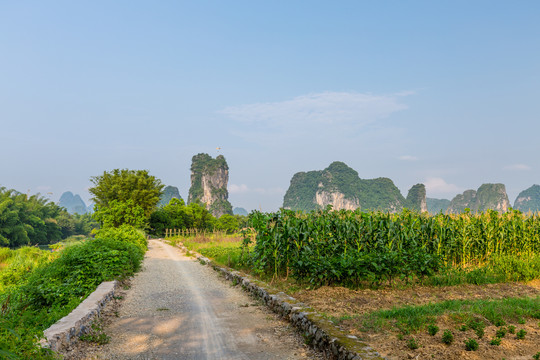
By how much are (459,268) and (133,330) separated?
29.7ft

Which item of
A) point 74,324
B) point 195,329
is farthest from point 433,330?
point 74,324

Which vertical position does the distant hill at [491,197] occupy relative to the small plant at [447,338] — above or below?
above

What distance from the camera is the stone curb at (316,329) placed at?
181 inches

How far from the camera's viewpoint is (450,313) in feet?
19.4

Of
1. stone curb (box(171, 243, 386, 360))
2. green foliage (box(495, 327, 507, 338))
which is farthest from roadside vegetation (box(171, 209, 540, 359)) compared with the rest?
stone curb (box(171, 243, 386, 360))

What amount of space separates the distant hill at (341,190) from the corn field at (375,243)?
433 feet

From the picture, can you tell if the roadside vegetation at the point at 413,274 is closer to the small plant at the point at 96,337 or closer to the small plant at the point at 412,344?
the small plant at the point at 412,344

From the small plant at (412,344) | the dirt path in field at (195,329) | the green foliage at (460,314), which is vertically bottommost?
the dirt path in field at (195,329)

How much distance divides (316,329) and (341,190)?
146217 mm

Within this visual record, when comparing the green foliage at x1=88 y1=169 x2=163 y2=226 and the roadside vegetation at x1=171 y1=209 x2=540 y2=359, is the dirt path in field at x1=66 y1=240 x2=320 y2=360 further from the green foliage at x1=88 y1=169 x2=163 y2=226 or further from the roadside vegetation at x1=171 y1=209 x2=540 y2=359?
the green foliage at x1=88 y1=169 x2=163 y2=226

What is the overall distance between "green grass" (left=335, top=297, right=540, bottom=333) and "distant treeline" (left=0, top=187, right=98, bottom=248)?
63116 mm

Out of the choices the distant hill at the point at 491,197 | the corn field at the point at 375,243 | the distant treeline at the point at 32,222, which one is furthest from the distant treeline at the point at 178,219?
the distant hill at the point at 491,197

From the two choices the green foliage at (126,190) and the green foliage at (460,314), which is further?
the green foliage at (126,190)

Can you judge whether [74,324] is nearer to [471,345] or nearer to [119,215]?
[471,345]
